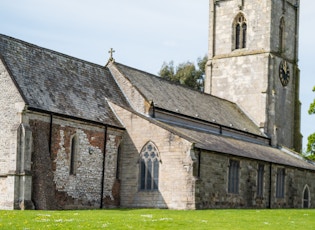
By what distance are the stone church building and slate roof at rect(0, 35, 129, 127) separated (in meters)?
0.09

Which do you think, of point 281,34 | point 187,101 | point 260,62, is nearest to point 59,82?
point 187,101

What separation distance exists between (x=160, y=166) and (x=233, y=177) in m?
6.88

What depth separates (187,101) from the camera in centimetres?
4981

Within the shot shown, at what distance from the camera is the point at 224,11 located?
6203 cm

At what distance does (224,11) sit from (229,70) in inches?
236

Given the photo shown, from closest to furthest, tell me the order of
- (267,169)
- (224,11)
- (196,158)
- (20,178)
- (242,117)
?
(20,178) → (196,158) → (267,169) → (242,117) → (224,11)

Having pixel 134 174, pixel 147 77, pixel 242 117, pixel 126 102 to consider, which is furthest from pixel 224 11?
pixel 134 174

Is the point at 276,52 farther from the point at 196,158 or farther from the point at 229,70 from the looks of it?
the point at 196,158

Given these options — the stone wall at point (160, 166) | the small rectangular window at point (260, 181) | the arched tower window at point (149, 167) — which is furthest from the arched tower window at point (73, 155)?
the small rectangular window at point (260, 181)

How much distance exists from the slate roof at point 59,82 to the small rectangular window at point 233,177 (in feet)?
27.2

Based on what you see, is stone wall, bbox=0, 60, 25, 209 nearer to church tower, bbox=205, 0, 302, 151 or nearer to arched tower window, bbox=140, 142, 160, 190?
arched tower window, bbox=140, 142, 160, 190

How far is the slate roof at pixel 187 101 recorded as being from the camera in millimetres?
45812

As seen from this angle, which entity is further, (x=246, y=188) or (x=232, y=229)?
(x=246, y=188)

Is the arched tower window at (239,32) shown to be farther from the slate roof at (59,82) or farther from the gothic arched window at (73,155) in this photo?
the gothic arched window at (73,155)
